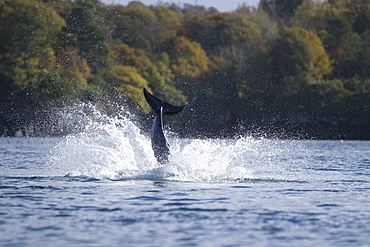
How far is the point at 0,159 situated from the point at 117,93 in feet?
157

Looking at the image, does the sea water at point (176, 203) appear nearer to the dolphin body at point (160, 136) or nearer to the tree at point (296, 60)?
the dolphin body at point (160, 136)

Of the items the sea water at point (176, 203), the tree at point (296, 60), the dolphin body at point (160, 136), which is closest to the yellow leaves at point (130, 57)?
the tree at point (296, 60)

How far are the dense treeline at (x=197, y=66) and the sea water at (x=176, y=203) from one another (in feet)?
170

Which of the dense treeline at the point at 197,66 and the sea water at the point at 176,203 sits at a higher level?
the dense treeline at the point at 197,66

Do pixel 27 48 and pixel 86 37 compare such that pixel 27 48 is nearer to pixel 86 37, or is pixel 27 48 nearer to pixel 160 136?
pixel 86 37

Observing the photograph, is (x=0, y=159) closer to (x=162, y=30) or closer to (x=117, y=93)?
(x=117, y=93)

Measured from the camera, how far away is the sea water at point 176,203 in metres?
13.6

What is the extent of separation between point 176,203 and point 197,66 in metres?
76.2

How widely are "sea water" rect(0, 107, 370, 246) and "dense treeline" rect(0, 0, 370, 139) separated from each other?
170 ft

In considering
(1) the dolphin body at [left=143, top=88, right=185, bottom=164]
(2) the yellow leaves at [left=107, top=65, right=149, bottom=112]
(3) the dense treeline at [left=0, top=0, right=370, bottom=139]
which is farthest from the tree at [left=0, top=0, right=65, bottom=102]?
(1) the dolphin body at [left=143, top=88, right=185, bottom=164]

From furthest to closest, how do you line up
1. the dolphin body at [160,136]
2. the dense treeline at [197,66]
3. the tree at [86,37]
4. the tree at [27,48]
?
the tree at [86,37] → the dense treeline at [197,66] → the tree at [27,48] → the dolphin body at [160,136]

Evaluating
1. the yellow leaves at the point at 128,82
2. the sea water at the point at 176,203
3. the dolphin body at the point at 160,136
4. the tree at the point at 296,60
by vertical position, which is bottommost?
the sea water at the point at 176,203

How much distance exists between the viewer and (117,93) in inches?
3184

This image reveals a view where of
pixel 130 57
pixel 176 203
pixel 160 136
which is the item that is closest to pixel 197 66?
pixel 130 57
